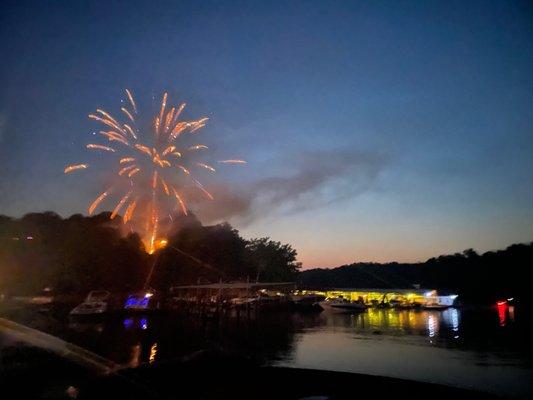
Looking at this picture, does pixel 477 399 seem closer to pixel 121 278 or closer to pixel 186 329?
pixel 186 329

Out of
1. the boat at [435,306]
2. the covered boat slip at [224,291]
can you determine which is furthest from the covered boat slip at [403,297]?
the covered boat slip at [224,291]

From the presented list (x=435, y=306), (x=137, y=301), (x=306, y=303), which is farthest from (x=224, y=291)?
(x=435, y=306)

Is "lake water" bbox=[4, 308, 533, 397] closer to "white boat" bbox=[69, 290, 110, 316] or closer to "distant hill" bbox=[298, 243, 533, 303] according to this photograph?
"white boat" bbox=[69, 290, 110, 316]

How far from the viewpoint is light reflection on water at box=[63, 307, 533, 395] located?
21.0 meters

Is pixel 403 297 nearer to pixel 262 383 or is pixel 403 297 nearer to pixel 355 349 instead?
pixel 355 349

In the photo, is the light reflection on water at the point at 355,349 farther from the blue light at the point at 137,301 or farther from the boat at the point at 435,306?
the boat at the point at 435,306

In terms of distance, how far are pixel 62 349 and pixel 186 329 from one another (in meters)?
31.6

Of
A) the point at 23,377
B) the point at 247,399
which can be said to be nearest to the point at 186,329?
the point at 247,399

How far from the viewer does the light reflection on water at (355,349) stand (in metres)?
21.0

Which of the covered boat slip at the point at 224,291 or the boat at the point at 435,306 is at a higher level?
the covered boat slip at the point at 224,291

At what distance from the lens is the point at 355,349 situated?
2886 centimetres

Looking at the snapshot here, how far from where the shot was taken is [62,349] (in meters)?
4.30

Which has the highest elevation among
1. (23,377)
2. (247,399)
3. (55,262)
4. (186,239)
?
(186,239)

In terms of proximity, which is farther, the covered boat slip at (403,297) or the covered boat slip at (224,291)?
the covered boat slip at (403,297)
